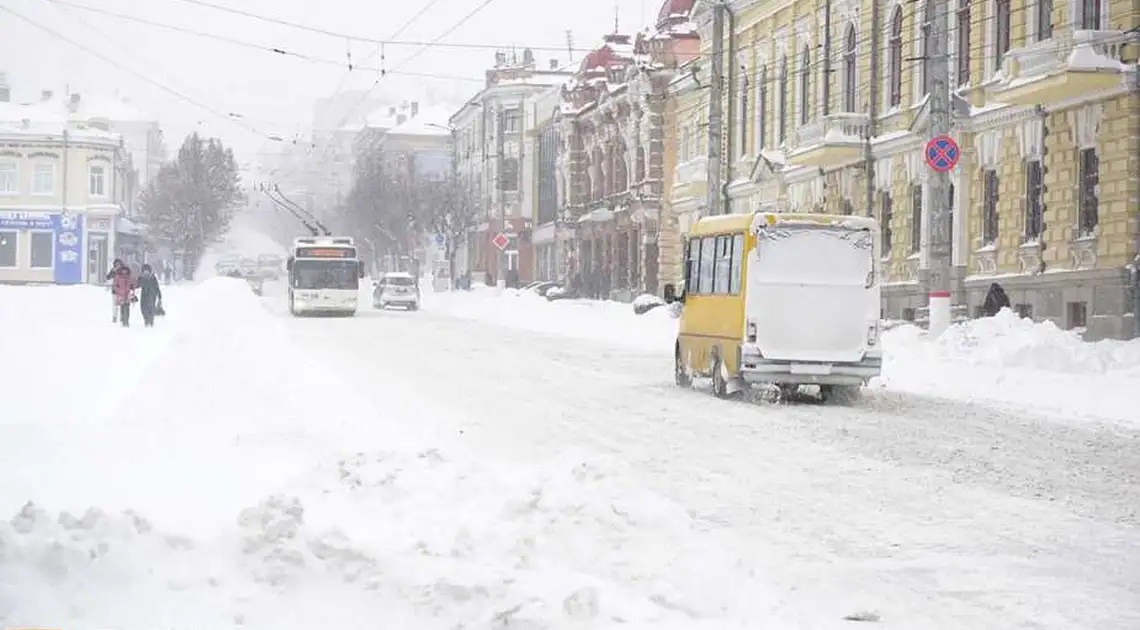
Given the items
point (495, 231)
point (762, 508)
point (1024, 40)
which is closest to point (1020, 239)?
point (1024, 40)

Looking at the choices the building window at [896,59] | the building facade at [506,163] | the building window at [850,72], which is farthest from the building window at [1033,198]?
the building facade at [506,163]

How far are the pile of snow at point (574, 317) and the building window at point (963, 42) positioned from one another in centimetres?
927

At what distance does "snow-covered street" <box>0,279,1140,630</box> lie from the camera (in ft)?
22.5

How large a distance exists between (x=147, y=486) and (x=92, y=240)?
2978 inches

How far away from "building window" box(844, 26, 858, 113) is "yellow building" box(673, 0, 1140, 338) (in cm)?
6

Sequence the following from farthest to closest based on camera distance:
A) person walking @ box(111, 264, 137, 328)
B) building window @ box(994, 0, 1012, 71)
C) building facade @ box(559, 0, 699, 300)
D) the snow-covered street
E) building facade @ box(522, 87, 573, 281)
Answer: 1. building facade @ box(522, 87, 573, 281)
2. building facade @ box(559, 0, 699, 300)
3. person walking @ box(111, 264, 137, 328)
4. building window @ box(994, 0, 1012, 71)
5. the snow-covered street

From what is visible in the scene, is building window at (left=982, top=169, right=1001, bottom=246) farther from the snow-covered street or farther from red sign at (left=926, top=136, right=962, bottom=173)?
the snow-covered street

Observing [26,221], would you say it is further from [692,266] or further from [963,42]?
[692,266]

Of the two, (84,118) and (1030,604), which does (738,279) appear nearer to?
(1030,604)

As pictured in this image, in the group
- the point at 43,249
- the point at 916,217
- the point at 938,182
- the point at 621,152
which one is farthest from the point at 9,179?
the point at 938,182

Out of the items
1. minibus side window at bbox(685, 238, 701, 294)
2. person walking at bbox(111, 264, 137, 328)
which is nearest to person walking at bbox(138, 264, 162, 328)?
person walking at bbox(111, 264, 137, 328)

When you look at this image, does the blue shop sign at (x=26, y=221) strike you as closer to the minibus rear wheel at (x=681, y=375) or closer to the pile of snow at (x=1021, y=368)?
the pile of snow at (x=1021, y=368)

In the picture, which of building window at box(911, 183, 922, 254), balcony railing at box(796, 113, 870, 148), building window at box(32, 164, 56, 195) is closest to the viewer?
building window at box(911, 183, 922, 254)

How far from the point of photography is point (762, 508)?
34.4 feet
